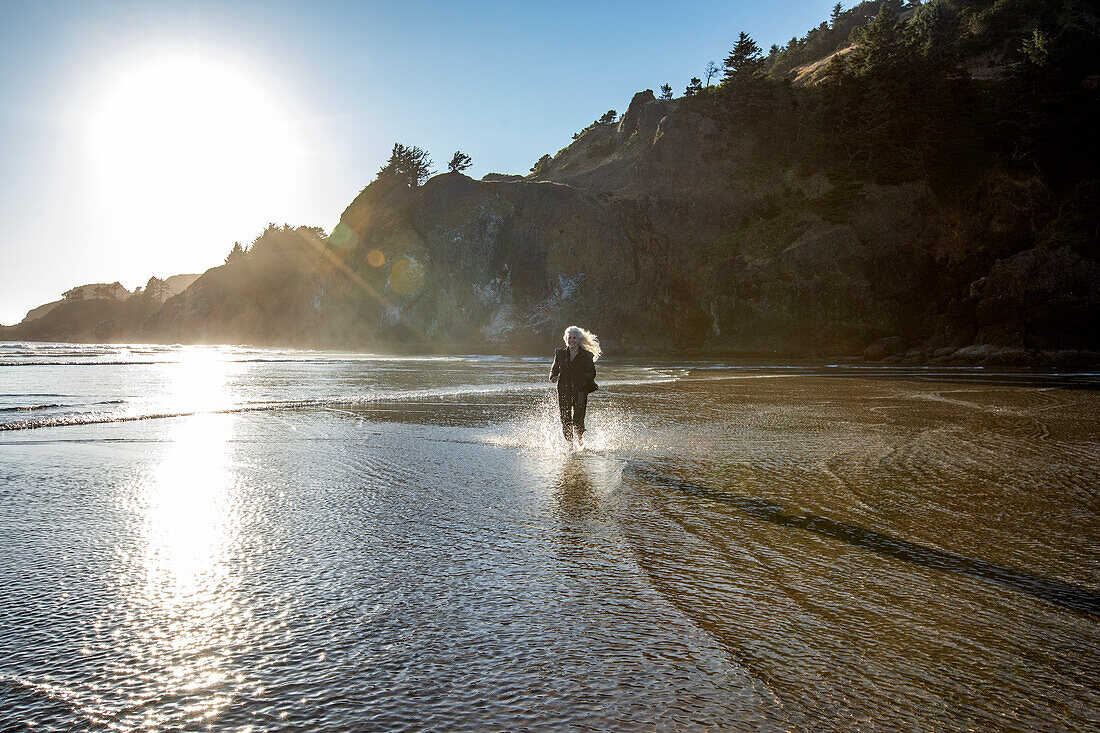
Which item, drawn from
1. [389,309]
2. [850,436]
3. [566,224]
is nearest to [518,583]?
[850,436]

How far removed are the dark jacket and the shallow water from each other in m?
0.91

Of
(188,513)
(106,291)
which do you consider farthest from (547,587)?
(106,291)

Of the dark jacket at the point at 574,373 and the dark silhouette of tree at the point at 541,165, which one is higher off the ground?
the dark silhouette of tree at the point at 541,165

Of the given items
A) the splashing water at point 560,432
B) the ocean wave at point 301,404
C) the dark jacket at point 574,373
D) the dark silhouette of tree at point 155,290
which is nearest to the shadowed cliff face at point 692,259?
the ocean wave at point 301,404

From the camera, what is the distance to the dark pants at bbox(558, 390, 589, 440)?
8.37 metres

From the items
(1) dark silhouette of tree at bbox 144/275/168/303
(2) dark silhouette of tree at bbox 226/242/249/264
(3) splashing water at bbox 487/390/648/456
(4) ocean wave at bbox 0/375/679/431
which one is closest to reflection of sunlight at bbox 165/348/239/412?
(4) ocean wave at bbox 0/375/679/431

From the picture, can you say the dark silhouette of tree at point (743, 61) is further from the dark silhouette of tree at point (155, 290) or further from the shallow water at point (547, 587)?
the dark silhouette of tree at point (155, 290)

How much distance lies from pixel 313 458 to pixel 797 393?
13.3 metres

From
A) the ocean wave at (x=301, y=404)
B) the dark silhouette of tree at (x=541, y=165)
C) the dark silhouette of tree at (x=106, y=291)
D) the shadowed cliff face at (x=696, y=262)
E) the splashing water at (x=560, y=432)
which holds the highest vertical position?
the dark silhouette of tree at (x=541, y=165)

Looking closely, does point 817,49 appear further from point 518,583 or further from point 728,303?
point 518,583

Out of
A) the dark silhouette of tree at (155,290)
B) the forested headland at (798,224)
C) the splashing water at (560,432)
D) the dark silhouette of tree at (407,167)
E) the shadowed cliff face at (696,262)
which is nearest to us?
the splashing water at (560,432)

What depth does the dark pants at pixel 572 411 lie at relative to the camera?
329 inches

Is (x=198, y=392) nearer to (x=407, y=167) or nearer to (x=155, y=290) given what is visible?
(x=407, y=167)

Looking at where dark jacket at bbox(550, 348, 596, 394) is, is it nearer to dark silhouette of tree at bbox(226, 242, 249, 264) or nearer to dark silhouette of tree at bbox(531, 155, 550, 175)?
dark silhouette of tree at bbox(531, 155, 550, 175)
